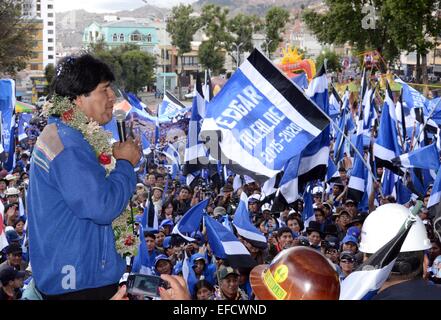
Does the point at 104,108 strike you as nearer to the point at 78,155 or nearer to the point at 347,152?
the point at 78,155

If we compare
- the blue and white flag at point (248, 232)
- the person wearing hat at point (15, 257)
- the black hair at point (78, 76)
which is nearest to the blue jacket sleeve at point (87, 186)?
the black hair at point (78, 76)

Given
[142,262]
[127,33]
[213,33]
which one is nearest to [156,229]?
[142,262]

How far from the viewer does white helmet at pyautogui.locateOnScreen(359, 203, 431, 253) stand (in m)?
3.35

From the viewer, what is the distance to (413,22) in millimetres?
37719

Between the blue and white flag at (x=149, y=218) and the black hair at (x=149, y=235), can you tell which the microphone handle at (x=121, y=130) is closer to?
the black hair at (x=149, y=235)

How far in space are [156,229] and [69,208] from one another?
664 cm

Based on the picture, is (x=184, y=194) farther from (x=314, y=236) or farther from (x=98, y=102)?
(x=98, y=102)

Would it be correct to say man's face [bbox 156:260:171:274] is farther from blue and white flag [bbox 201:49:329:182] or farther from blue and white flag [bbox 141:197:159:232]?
blue and white flag [bbox 141:197:159:232]

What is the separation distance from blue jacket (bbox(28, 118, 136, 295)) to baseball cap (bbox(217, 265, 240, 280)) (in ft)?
12.6

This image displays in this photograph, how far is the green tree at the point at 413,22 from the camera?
123ft

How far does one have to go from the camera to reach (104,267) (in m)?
3.32

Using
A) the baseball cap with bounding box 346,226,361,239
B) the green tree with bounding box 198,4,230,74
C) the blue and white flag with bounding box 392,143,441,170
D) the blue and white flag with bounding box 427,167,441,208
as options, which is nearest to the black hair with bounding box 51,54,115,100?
the baseball cap with bounding box 346,226,361,239

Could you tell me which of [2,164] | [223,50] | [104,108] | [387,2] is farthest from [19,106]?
[223,50]

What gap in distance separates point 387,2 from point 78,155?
37.4 meters
